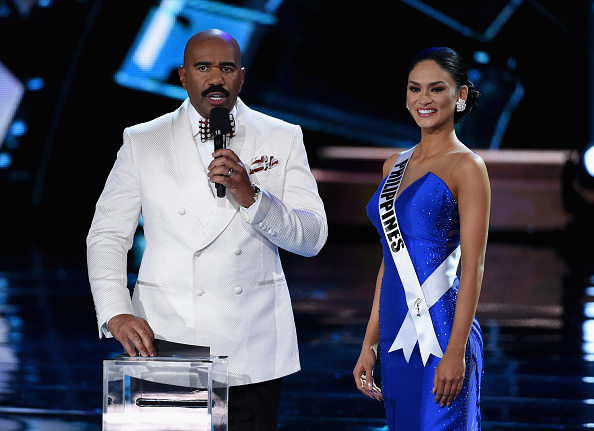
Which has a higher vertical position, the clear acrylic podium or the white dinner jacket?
the white dinner jacket

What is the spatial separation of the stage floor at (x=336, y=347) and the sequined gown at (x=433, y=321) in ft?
4.68

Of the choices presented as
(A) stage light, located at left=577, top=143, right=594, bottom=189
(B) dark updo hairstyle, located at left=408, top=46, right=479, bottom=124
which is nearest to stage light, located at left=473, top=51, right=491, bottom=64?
A: (A) stage light, located at left=577, top=143, right=594, bottom=189

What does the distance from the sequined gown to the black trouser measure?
0.30 metres

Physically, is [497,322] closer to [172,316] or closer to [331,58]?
[172,316]

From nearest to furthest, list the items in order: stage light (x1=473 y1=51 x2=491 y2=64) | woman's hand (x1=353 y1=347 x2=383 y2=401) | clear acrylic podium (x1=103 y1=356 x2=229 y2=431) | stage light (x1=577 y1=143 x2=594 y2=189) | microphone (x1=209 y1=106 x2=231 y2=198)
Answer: clear acrylic podium (x1=103 y1=356 x2=229 y2=431) < microphone (x1=209 y1=106 x2=231 y2=198) < woman's hand (x1=353 y1=347 x2=383 y2=401) < stage light (x1=577 y1=143 x2=594 y2=189) < stage light (x1=473 y1=51 x2=491 y2=64)

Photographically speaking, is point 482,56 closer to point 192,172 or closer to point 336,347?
point 336,347

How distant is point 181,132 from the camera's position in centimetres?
185

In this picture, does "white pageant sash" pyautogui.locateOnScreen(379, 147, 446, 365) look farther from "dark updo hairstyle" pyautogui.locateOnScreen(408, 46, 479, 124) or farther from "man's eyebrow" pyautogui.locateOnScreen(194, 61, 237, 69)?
"man's eyebrow" pyautogui.locateOnScreen(194, 61, 237, 69)

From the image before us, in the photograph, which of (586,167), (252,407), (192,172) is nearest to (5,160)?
(586,167)

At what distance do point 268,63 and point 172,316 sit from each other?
8.72 meters

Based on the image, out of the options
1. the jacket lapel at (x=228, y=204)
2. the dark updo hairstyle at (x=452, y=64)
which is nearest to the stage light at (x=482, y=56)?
the dark updo hairstyle at (x=452, y=64)

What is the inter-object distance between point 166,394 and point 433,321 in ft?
2.32

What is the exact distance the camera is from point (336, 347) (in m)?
4.64

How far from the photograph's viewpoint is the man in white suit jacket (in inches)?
69.1
